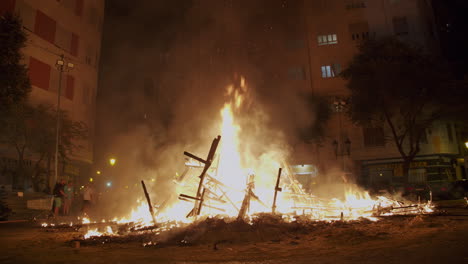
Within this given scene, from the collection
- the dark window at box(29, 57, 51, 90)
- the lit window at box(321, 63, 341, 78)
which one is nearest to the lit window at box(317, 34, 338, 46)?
the lit window at box(321, 63, 341, 78)

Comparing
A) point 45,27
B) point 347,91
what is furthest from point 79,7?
point 347,91

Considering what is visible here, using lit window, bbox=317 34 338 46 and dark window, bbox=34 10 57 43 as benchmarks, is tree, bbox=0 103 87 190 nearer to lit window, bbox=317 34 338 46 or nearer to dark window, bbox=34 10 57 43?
dark window, bbox=34 10 57 43

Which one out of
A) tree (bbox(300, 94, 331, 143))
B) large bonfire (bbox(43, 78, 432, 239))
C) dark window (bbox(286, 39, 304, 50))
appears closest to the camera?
large bonfire (bbox(43, 78, 432, 239))

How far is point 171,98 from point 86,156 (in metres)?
14.7

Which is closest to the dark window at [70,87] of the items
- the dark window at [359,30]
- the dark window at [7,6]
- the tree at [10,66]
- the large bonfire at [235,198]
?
the dark window at [7,6]

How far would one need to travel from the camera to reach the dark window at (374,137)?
27.7 m

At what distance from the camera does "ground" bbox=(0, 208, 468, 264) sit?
17.4 ft

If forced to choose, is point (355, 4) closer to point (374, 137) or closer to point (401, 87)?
point (374, 137)

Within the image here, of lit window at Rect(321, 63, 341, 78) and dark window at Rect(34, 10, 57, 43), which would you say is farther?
lit window at Rect(321, 63, 341, 78)

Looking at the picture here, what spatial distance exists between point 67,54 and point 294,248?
26.3 metres

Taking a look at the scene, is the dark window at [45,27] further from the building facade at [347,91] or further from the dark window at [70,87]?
the building facade at [347,91]

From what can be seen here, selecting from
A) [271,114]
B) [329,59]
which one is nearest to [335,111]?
[329,59]

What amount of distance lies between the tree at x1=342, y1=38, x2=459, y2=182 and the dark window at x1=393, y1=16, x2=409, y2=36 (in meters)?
6.69

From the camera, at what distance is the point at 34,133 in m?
20.0
